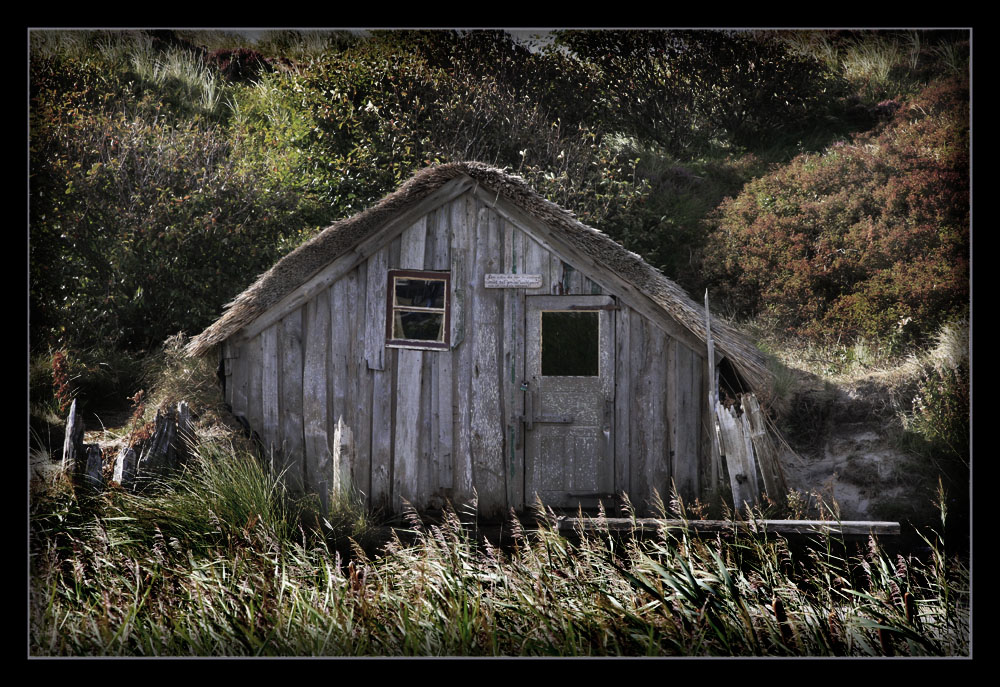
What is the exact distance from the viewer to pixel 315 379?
21.6ft

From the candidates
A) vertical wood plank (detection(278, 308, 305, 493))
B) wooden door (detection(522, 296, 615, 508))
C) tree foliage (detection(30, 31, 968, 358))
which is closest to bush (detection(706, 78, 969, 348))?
tree foliage (detection(30, 31, 968, 358))

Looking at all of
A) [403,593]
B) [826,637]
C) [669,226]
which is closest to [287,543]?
[403,593]

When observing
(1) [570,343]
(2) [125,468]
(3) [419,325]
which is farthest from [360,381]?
(1) [570,343]

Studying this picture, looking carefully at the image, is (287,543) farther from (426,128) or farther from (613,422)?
(426,128)

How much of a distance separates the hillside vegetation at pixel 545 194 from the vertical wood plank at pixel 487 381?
0.83 m

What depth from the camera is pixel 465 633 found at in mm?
4746

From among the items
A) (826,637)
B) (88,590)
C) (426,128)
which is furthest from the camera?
(426,128)

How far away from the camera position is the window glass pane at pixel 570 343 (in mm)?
10180

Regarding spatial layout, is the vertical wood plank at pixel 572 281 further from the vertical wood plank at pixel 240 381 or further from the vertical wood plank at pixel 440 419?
the vertical wood plank at pixel 240 381

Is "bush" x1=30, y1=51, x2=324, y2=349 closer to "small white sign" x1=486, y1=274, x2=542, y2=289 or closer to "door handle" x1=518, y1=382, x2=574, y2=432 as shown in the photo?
"small white sign" x1=486, y1=274, x2=542, y2=289

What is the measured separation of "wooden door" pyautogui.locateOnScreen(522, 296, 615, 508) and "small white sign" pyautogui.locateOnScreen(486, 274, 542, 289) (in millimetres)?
118

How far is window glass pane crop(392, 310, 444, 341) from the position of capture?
666 centimetres

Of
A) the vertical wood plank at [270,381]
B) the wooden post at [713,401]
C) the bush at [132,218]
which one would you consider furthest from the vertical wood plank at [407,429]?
the bush at [132,218]

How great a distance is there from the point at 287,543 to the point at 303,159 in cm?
571
